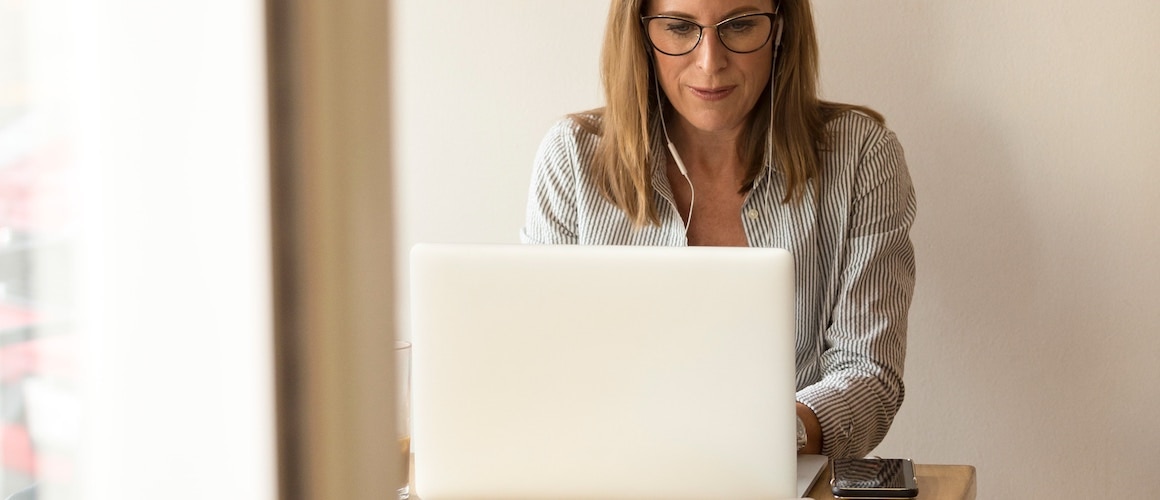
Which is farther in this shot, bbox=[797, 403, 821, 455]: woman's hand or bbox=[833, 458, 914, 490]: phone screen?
bbox=[797, 403, 821, 455]: woman's hand

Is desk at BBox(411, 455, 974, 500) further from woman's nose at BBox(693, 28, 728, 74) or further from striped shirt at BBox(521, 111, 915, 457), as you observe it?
woman's nose at BBox(693, 28, 728, 74)

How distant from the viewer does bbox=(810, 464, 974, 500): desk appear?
1.09m

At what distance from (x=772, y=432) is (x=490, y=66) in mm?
1128

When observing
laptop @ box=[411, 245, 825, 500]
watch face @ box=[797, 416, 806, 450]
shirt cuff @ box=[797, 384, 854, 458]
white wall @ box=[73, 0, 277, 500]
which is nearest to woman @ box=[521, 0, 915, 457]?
shirt cuff @ box=[797, 384, 854, 458]

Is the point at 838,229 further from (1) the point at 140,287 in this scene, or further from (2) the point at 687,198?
(1) the point at 140,287

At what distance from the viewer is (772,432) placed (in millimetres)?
990

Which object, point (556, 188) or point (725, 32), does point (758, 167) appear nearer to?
point (725, 32)

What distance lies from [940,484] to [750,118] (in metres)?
0.71

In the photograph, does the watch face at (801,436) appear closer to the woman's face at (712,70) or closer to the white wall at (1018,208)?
the woman's face at (712,70)

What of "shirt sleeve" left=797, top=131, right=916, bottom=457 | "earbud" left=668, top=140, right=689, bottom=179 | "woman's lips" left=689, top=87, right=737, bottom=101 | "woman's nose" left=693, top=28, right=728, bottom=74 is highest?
"woman's nose" left=693, top=28, right=728, bottom=74

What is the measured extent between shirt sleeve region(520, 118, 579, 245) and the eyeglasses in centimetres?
20

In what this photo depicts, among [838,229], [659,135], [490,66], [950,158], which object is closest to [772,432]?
[838,229]

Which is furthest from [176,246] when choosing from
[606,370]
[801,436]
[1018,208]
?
[1018,208]

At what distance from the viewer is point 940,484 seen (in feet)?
3.72
